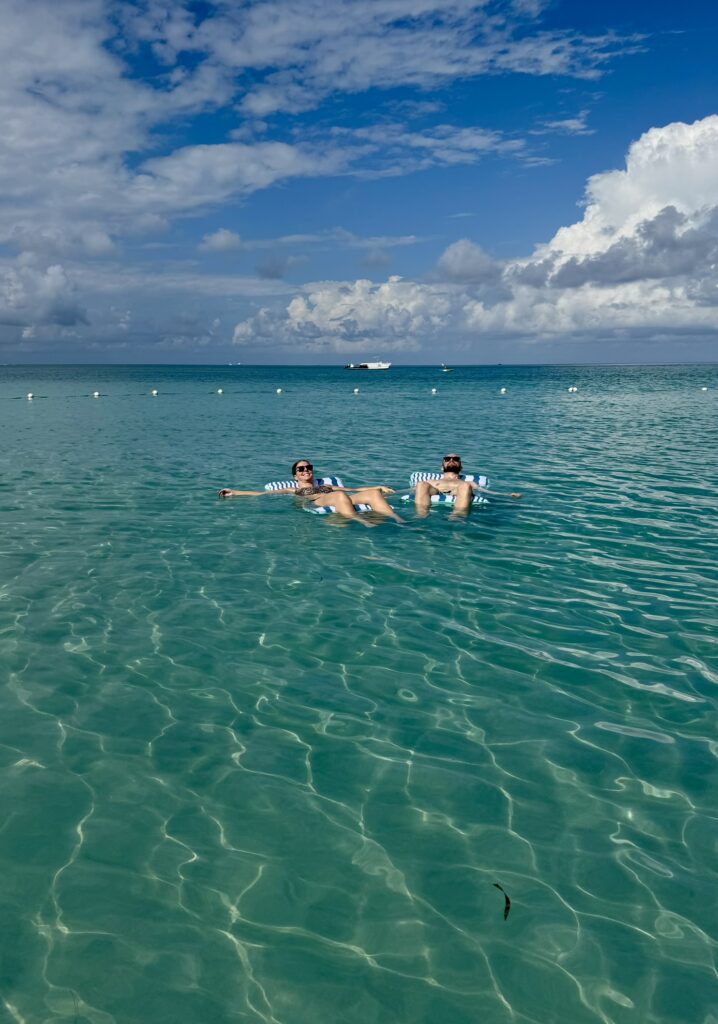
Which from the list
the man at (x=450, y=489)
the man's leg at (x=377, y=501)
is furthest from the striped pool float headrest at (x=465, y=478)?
the man's leg at (x=377, y=501)

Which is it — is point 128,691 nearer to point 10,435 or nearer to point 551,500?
point 551,500

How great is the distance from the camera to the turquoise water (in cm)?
393

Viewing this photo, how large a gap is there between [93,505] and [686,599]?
12.7 metres

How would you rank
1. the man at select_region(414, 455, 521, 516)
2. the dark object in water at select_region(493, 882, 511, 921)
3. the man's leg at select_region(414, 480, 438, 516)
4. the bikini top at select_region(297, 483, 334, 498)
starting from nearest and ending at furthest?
the dark object in water at select_region(493, 882, 511, 921) → the man at select_region(414, 455, 521, 516) → the man's leg at select_region(414, 480, 438, 516) → the bikini top at select_region(297, 483, 334, 498)

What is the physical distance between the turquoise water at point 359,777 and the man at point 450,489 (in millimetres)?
1927

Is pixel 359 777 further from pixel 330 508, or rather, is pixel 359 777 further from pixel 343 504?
pixel 330 508

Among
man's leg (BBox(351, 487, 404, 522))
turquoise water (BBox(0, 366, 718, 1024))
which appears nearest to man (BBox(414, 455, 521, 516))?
man's leg (BBox(351, 487, 404, 522))

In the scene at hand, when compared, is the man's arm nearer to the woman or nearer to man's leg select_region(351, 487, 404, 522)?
the woman

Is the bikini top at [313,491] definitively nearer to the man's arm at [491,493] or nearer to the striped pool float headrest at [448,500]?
the striped pool float headrest at [448,500]

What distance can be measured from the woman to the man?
76 centimetres

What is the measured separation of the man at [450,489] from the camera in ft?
49.3

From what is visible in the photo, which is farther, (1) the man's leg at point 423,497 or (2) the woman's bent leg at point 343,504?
(1) the man's leg at point 423,497

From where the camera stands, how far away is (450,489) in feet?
52.1

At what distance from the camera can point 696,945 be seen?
4.09 meters
